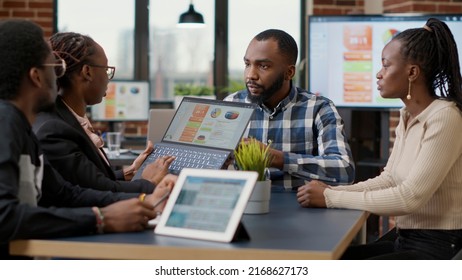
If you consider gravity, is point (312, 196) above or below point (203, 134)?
below

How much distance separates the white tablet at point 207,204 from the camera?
158 centimetres

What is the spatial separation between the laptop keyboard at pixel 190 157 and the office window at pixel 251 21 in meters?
4.56

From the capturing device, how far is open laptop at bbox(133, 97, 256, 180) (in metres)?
2.27

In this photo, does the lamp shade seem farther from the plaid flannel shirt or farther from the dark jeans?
the dark jeans

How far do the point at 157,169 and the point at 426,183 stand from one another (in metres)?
0.80

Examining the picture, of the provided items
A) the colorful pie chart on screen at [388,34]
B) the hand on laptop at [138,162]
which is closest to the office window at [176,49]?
the colorful pie chart on screen at [388,34]

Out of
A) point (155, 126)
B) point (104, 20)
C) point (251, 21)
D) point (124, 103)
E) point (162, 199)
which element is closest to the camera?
point (162, 199)

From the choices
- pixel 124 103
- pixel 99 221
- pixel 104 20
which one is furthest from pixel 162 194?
pixel 104 20

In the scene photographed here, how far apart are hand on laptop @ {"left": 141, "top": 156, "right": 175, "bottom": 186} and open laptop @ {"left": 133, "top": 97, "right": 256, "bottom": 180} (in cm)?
4

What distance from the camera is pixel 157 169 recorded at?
229 cm

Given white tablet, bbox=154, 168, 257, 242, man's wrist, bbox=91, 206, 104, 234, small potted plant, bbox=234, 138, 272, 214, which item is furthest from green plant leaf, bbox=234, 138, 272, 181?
man's wrist, bbox=91, 206, 104, 234

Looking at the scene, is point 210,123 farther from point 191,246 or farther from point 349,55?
point 349,55
